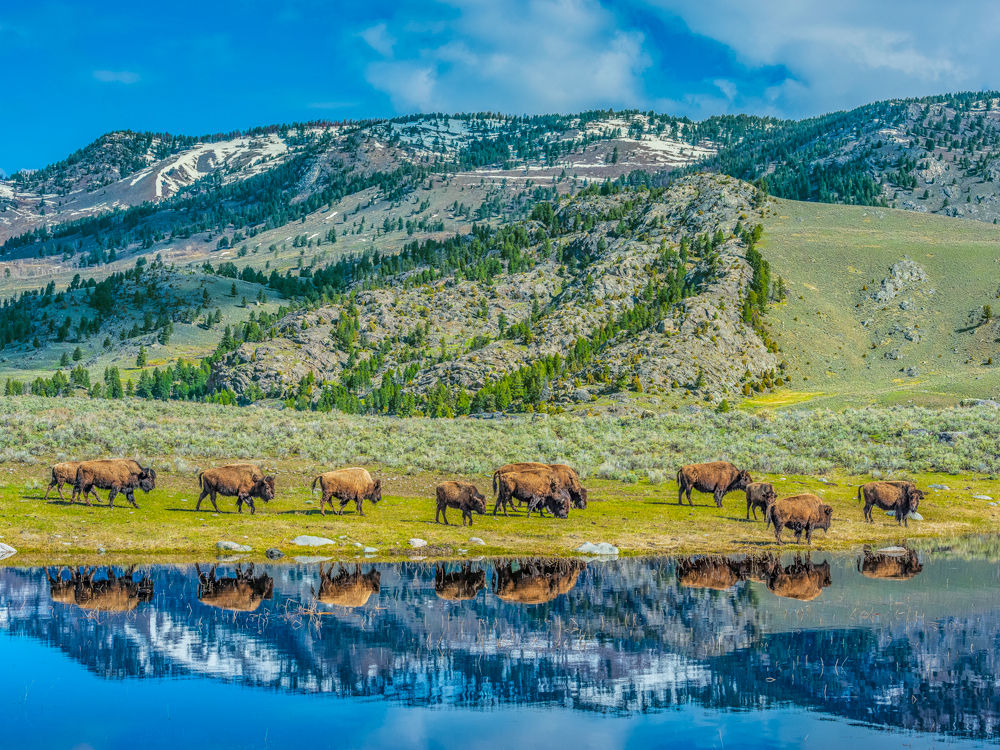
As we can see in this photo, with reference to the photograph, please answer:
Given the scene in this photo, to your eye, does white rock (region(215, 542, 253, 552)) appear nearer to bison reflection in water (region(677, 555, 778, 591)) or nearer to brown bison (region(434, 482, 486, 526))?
brown bison (region(434, 482, 486, 526))

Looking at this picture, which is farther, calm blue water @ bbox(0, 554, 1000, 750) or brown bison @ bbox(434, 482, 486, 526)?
brown bison @ bbox(434, 482, 486, 526)

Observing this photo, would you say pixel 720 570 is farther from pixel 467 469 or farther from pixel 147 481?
pixel 147 481

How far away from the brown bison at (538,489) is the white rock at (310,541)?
7639 mm

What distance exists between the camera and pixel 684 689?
567 inches

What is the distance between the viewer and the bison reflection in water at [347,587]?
19.8 meters

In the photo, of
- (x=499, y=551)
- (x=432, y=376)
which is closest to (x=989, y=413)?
(x=499, y=551)

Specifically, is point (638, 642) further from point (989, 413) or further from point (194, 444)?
point (989, 413)

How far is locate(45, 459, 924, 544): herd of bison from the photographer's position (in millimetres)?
28828

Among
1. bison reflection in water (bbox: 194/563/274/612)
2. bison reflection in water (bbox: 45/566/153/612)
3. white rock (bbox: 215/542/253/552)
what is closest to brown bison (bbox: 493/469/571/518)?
white rock (bbox: 215/542/253/552)

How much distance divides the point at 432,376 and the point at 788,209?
313 ft

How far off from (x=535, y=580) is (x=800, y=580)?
7.38m

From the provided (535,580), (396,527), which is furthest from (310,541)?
(535,580)

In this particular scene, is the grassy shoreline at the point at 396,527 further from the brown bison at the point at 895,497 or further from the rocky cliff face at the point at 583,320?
the rocky cliff face at the point at 583,320

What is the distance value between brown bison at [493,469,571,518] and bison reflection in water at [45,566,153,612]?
14268 mm
